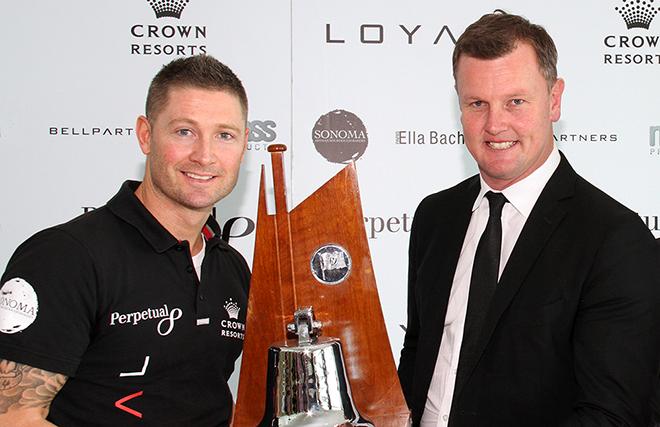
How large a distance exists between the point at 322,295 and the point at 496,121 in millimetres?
563

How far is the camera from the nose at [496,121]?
176 cm

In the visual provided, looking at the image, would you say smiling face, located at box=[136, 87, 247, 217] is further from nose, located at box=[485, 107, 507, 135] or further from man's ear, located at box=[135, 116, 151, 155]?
nose, located at box=[485, 107, 507, 135]

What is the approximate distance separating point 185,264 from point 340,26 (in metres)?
1.52

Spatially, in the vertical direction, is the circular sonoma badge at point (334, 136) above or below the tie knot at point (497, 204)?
→ above

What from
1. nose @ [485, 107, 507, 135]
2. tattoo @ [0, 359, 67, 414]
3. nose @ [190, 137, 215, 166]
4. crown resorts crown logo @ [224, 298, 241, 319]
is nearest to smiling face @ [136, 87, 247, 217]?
nose @ [190, 137, 215, 166]

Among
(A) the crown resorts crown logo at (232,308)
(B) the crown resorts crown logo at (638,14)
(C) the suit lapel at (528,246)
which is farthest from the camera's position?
(B) the crown resorts crown logo at (638,14)

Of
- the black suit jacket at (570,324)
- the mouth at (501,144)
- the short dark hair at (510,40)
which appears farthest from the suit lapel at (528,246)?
the short dark hair at (510,40)

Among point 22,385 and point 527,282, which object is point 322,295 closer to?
point 527,282

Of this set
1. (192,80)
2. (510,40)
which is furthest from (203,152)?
(510,40)

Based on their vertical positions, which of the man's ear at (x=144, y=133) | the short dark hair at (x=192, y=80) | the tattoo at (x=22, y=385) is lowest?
the tattoo at (x=22, y=385)

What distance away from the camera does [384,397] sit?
5.41ft

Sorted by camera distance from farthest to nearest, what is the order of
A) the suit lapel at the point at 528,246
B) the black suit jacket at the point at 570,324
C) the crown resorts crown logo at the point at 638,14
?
1. the crown resorts crown logo at the point at 638,14
2. the suit lapel at the point at 528,246
3. the black suit jacket at the point at 570,324

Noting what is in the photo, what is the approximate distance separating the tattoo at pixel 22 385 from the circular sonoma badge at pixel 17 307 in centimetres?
7

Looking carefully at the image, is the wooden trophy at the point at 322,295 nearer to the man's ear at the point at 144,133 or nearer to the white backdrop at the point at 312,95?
the man's ear at the point at 144,133
